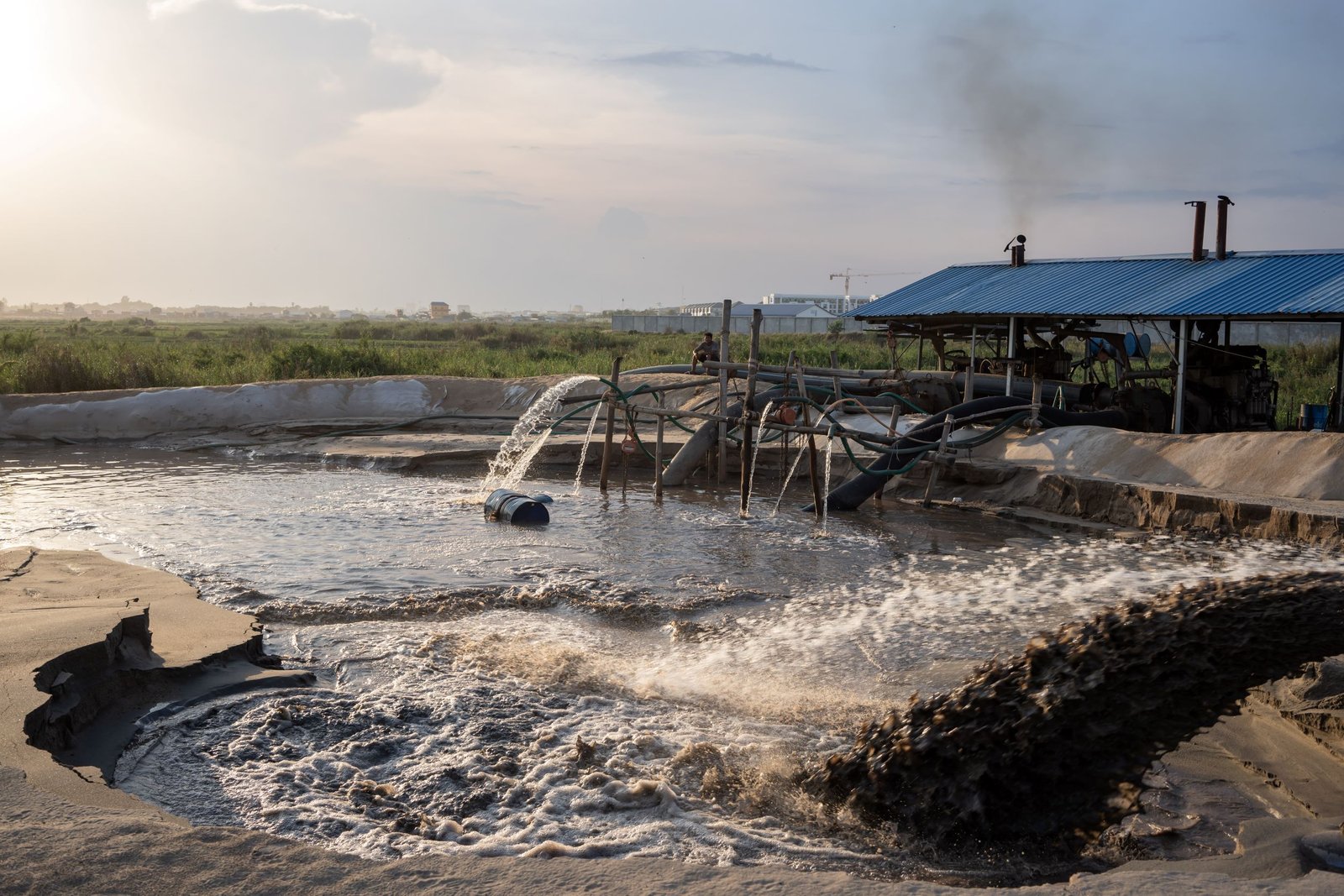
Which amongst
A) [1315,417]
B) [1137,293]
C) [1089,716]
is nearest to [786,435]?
[1137,293]

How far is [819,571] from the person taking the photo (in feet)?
29.9

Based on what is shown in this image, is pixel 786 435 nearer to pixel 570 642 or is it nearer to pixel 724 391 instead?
pixel 724 391

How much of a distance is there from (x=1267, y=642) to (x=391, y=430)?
51.2 ft

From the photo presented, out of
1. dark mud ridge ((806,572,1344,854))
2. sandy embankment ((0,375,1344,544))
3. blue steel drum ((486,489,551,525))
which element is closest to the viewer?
dark mud ridge ((806,572,1344,854))

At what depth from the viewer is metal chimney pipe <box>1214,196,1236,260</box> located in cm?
1526

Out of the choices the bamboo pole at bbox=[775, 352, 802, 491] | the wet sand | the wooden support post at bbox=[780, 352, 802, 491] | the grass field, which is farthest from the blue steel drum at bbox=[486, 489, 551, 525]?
the grass field

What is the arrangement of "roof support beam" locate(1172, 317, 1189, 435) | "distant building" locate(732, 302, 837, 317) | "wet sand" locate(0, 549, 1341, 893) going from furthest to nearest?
"distant building" locate(732, 302, 837, 317) < "roof support beam" locate(1172, 317, 1189, 435) < "wet sand" locate(0, 549, 1341, 893)

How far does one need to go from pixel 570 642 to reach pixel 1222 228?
1298cm

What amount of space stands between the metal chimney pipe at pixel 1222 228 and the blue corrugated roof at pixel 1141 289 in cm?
15

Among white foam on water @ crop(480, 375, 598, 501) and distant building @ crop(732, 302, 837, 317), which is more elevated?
distant building @ crop(732, 302, 837, 317)

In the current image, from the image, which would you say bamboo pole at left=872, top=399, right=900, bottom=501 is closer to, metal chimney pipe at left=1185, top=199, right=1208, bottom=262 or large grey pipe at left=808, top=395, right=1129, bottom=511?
large grey pipe at left=808, top=395, right=1129, bottom=511

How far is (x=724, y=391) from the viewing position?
1237cm

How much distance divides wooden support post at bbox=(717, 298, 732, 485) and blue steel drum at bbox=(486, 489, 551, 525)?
264 centimetres

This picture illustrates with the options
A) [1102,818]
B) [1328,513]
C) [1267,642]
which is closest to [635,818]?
[1102,818]
